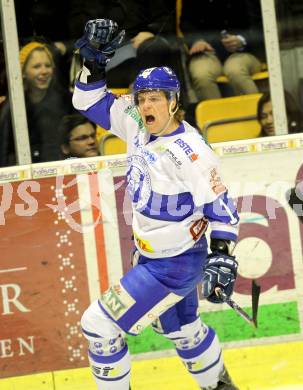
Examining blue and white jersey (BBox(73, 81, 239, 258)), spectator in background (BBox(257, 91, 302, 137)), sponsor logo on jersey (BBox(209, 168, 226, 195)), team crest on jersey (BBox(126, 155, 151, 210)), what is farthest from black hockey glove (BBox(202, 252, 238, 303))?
spectator in background (BBox(257, 91, 302, 137))

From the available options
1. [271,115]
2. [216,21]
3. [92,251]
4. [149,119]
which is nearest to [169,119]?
[149,119]

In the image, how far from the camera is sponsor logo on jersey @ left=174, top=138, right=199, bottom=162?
4.11 meters

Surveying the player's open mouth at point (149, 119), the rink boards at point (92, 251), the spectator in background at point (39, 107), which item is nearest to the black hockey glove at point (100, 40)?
the player's open mouth at point (149, 119)

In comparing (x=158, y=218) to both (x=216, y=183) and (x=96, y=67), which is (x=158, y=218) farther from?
(x=96, y=67)

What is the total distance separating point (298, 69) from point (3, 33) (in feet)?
5.30

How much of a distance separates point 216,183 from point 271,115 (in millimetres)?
1286

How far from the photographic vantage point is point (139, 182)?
13.8ft

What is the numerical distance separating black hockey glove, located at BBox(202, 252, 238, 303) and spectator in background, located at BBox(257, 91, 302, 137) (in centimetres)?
140

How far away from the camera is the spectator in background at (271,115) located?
17.3 feet

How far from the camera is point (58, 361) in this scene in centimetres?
500

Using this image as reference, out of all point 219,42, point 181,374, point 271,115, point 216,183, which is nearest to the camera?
point 216,183

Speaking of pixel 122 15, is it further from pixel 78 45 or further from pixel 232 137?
pixel 78 45

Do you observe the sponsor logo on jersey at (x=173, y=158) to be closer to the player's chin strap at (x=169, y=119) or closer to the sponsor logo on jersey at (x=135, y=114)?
the player's chin strap at (x=169, y=119)

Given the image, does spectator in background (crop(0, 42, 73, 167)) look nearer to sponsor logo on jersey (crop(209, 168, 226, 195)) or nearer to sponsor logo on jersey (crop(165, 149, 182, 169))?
sponsor logo on jersey (crop(165, 149, 182, 169))
